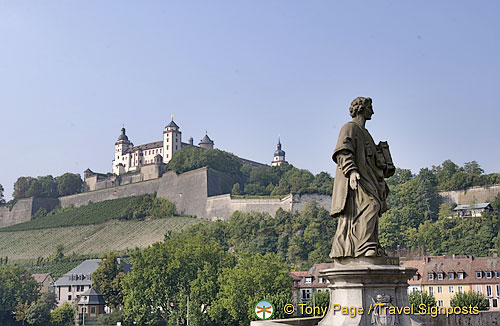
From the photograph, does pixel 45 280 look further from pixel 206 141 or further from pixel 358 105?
pixel 358 105

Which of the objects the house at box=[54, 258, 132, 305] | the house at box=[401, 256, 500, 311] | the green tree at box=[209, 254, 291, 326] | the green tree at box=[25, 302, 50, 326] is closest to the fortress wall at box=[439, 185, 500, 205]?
the house at box=[401, 256, 500, 311]

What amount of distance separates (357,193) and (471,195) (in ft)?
272

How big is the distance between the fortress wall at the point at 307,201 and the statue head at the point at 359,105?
7660 centimetres

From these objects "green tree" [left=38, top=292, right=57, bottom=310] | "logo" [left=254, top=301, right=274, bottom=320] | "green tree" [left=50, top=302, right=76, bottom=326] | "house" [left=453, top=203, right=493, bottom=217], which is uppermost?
"house" [left=453, top=203, right=493, bottom=217]

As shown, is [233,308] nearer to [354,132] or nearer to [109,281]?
[109,281]

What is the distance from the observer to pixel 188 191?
329 ft

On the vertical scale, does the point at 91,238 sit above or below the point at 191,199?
below

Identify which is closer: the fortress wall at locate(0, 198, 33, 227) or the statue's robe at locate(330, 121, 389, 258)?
the statue's robe at locate(330, 121, 389, 258)

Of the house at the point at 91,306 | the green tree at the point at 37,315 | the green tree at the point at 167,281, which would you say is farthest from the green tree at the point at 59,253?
the green tree at the point at 167,281

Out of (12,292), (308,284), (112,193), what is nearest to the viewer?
(308,284)

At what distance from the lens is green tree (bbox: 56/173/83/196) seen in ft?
411

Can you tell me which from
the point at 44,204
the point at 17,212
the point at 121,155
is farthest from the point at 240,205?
the point at 121,155

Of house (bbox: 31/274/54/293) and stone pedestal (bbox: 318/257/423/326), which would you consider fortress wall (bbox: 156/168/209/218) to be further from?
stone pedestal (bbox: 318/257/423/326)

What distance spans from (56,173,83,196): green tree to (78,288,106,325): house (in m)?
65.5
